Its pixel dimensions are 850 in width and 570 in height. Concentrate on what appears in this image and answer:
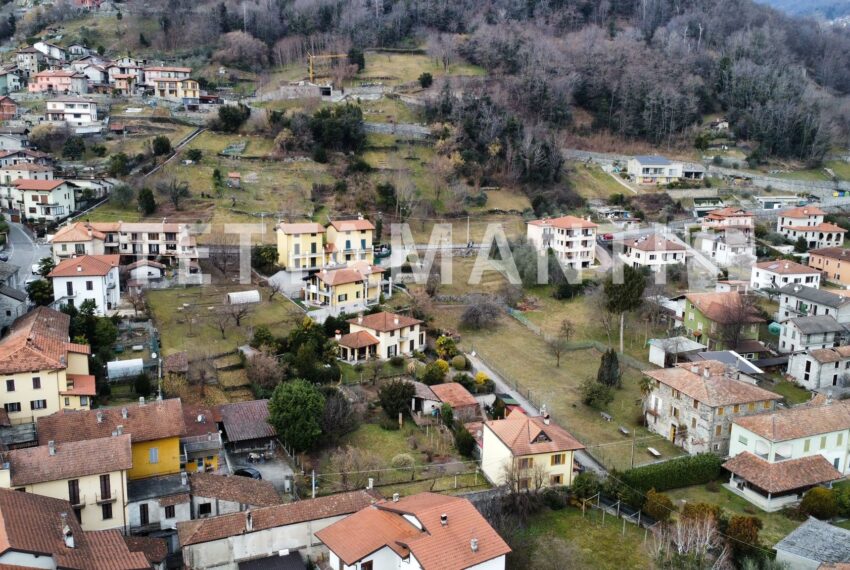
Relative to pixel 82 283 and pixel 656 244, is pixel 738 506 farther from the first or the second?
pixel 82 283

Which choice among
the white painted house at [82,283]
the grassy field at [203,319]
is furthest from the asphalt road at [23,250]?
the grassy field at [203,319]

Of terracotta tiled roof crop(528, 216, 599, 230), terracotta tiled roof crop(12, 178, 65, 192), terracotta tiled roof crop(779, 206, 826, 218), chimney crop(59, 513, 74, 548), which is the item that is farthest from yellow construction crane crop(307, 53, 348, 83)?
chimney crop(59, 513, 74, 548)

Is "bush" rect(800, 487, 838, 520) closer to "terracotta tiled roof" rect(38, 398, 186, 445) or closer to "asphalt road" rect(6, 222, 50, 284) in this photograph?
"terracotta tiled roof" rect(38, 398, 186, 445)

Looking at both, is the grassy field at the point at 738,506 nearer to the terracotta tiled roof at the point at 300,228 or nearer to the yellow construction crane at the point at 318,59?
Result: the terracotta tiled roof at the point at 300,228

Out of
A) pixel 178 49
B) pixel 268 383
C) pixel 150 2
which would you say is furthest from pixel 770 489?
pixel 150 2

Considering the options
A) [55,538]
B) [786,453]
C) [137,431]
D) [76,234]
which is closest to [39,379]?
[137,431]

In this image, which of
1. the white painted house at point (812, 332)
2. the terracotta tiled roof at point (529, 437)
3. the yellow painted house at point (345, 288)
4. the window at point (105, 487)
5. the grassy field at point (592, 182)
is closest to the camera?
the window at point (105, 487)
